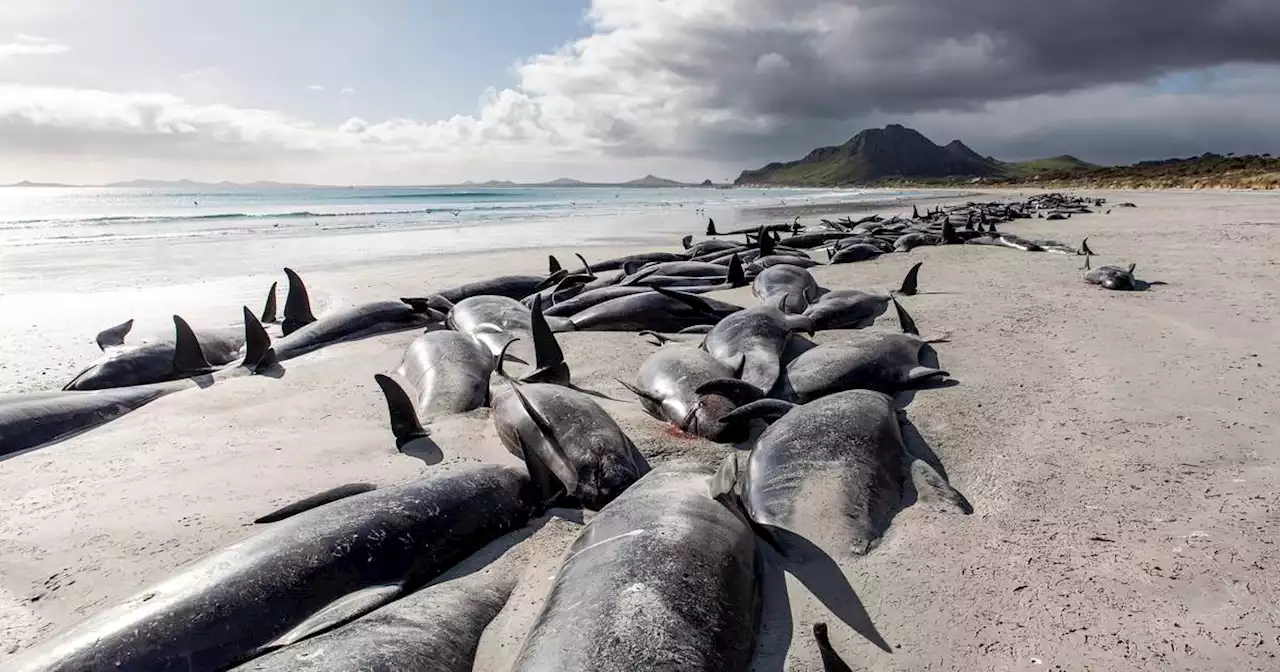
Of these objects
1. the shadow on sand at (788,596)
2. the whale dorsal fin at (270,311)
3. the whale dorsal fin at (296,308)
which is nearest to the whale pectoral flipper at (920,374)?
Answer: the shadow on sand at (788,596)

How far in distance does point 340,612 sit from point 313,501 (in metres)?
0.89

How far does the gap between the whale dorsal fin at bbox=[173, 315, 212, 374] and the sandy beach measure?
713 mm

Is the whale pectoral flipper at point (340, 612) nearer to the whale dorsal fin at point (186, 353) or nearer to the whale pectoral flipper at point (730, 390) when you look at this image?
the whale pectoral flipper at point (730, 390)

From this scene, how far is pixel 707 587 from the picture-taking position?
7.41 ft

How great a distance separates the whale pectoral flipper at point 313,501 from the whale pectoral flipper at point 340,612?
2.39 feet

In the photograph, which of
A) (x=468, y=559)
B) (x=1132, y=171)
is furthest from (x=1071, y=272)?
(x=1132, y=171)

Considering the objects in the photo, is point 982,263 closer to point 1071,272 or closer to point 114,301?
point 1071,272

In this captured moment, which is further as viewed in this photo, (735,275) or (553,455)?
(735,275)

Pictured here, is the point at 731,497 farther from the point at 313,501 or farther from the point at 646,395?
the point at 313,501

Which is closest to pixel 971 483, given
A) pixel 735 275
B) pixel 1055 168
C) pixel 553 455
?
pixel 553 455

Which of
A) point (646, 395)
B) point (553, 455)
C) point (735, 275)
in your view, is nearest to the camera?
point (553, 455)

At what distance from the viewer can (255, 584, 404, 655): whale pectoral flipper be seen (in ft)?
7.71

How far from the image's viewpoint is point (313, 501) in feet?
10.5

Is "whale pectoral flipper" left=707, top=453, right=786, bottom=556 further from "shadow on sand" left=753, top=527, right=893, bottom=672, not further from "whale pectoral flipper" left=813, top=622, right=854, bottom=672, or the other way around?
"whale pectoral flipper" left=813, top=622, right=854, bottom=672
